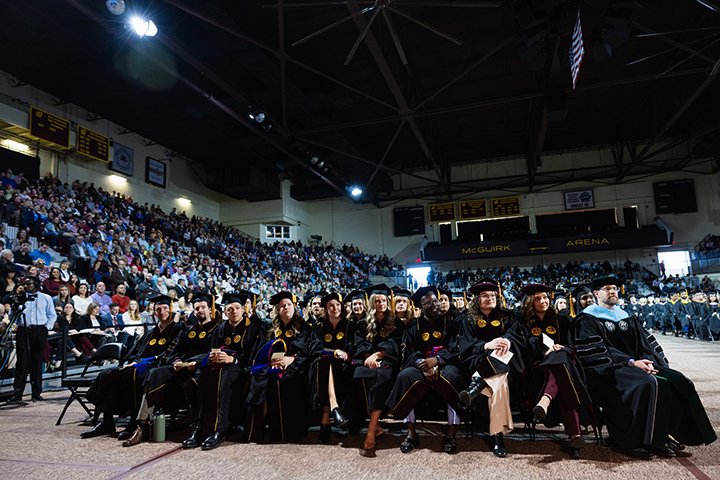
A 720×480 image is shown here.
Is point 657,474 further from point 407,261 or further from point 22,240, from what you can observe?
point 407,261

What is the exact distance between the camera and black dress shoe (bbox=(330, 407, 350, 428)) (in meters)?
3.98

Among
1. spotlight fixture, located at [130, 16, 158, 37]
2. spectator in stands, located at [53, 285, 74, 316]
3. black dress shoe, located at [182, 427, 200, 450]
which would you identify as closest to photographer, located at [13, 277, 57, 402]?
spectator in stands, located at [53, 285, 74, 316]

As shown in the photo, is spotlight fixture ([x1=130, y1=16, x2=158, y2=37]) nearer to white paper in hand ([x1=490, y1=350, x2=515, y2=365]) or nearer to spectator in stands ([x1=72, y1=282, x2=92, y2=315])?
spectator in stands ([x1=72, y1=282, x2=92, y2=315])

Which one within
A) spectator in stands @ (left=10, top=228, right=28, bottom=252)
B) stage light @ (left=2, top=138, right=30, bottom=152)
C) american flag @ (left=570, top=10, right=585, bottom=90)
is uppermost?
stage light @ (left=2, top=138, right=30, bottom=152)

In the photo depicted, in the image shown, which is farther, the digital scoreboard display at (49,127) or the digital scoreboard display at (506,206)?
the digital scoreboard display at (506,206)

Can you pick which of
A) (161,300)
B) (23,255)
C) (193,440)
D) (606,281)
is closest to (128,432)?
(193,440)

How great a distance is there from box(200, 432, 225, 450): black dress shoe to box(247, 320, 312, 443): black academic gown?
27 centimetres

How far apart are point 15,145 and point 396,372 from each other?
17622 millimetres

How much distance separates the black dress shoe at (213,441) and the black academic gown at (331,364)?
87 centimetres

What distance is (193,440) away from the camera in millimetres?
3936

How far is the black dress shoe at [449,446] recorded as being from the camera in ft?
11.5

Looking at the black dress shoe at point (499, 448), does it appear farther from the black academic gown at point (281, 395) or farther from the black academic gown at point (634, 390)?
the black academic gown at point (281, 395)

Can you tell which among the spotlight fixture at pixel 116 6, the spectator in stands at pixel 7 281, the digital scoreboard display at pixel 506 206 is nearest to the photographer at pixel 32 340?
the spectator in stands at pixel 7 281

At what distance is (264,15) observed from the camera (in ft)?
38.3
